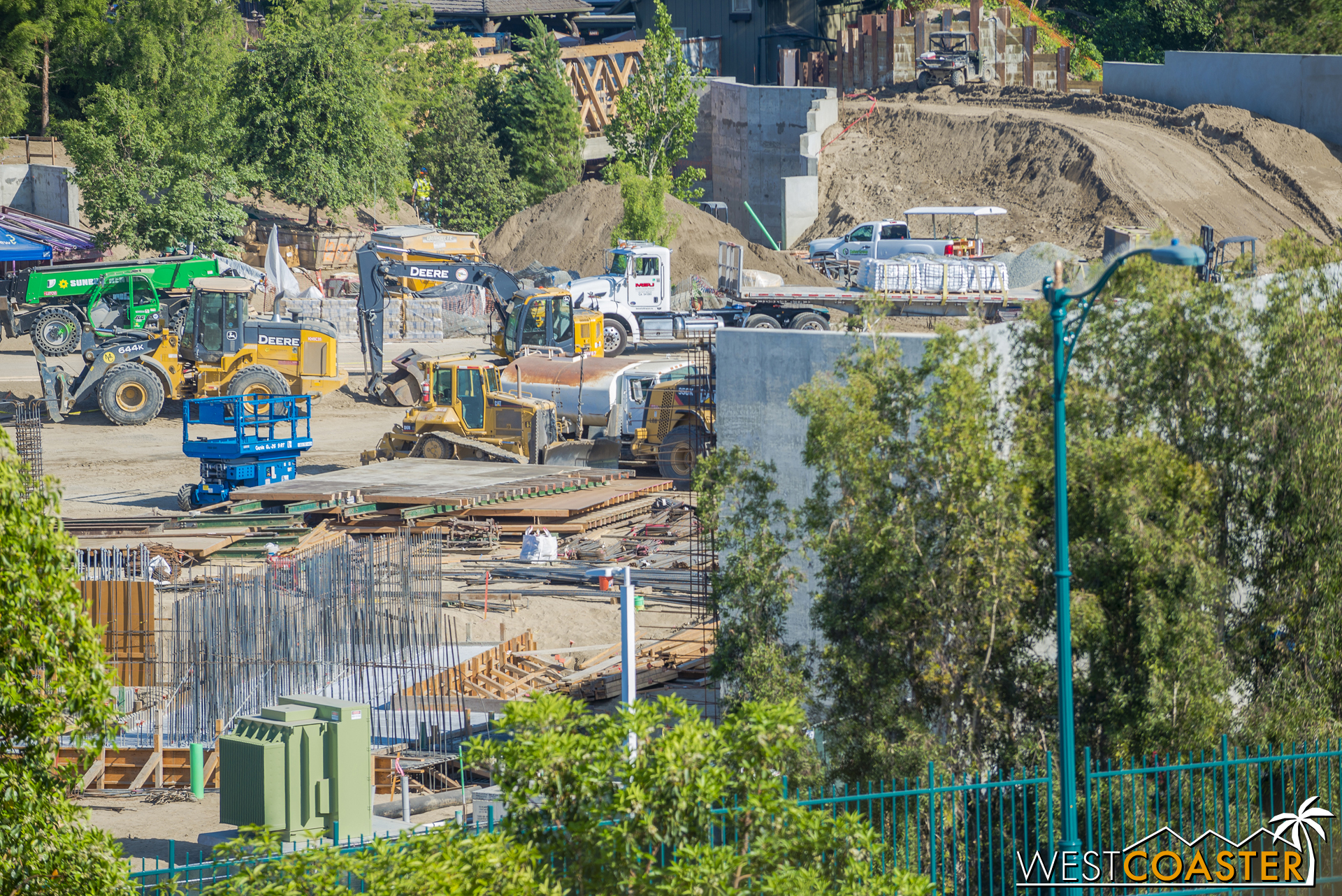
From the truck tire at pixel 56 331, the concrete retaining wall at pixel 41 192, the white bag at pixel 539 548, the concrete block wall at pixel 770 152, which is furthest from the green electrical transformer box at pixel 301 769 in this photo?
the concrete retaining wall at pixel 41 192

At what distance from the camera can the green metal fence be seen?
10734 mm

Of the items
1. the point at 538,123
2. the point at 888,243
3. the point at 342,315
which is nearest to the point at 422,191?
the point at 538,123

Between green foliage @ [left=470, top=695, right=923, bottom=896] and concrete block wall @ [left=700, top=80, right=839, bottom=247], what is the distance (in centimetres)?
4766

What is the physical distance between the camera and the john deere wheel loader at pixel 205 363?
32.1 m

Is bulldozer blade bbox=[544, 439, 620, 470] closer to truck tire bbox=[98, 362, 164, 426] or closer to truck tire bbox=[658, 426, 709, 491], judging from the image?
truck tire bbox=[658, 426, 709, 491]

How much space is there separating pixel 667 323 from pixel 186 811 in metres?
27.7

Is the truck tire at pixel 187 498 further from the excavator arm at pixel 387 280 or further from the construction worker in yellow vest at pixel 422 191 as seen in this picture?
the construction worker in yellow vest at pixel 422 191

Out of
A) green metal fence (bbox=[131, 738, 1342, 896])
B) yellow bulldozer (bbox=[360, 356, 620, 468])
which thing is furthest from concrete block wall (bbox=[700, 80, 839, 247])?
green metal fence (bbox=[131, 738, 1342, 896])

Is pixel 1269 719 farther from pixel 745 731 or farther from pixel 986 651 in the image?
pixel 745 731

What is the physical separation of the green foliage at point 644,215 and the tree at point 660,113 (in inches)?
245

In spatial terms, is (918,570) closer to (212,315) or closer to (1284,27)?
(212,315)

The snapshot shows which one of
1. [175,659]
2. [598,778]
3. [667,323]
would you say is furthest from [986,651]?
[667,323]

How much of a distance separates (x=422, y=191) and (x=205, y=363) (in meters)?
28.4

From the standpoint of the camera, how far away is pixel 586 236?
52938 mm
